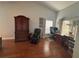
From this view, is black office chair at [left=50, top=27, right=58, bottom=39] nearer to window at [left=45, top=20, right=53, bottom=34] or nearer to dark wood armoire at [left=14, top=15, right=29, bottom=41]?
window at [left=45, top=20, right=53, bottom=34]

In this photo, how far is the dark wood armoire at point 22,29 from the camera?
65.0 inches

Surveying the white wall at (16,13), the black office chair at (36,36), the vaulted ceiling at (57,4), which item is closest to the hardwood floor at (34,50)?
the black office chair at (36,36)

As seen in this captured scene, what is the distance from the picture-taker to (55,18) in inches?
63.2

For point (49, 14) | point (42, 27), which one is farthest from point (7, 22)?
point (49, 14)

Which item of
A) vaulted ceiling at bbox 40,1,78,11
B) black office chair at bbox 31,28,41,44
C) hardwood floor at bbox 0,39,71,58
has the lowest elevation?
hardwood floor at bbox 0,39,71,58

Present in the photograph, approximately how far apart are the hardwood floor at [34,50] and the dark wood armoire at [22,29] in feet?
0.33

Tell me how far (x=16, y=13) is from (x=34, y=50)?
2.43 ft

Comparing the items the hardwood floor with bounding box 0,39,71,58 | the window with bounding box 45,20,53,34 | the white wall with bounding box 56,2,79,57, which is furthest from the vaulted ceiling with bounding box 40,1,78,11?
the hardwood floor with bounding box 0,39,71,58

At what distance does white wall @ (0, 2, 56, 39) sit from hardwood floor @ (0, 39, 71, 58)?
211 millimetres

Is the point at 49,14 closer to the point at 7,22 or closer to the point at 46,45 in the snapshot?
the point at 46,45

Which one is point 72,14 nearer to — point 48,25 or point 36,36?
point 48,25

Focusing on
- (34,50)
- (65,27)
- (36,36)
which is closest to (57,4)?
(65,27)

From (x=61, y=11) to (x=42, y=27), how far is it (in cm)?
43

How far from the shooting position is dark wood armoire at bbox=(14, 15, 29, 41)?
165cm
